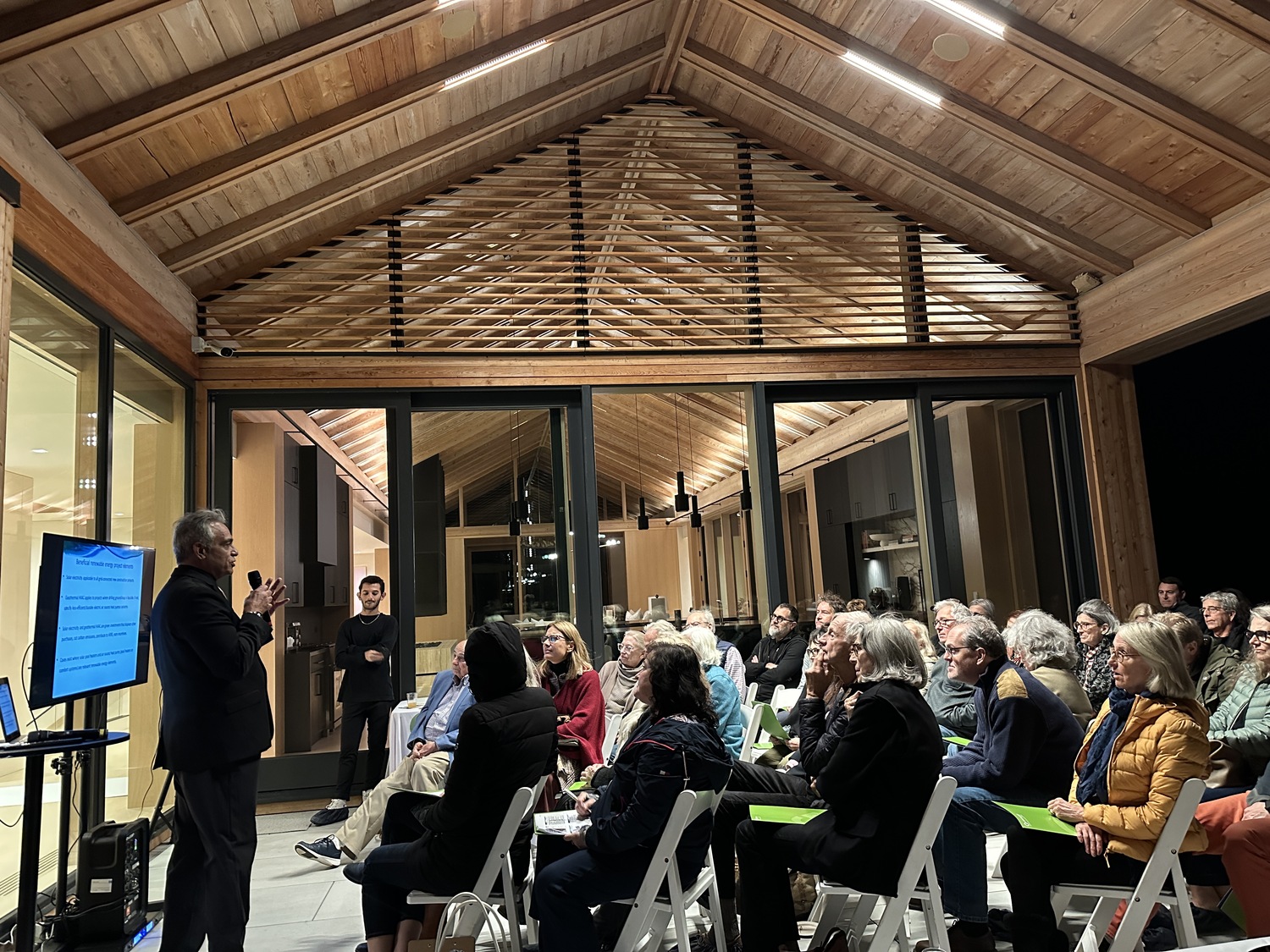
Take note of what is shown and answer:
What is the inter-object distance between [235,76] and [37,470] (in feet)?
7.39

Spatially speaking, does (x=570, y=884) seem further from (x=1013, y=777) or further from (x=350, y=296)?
(x=350, y=296)

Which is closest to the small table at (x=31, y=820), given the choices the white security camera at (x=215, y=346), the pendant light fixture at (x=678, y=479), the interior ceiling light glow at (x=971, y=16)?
the white security camera at (x=215, y=346)

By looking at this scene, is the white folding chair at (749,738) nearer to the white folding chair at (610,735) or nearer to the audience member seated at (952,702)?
the white folding chair at (610,735)

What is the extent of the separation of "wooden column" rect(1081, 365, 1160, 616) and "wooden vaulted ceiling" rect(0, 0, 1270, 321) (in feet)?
3.19

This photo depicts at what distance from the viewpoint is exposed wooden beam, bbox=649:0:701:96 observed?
286 inches

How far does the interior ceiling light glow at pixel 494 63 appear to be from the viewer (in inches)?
252

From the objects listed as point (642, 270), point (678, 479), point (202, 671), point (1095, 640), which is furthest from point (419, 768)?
point (678, 479)

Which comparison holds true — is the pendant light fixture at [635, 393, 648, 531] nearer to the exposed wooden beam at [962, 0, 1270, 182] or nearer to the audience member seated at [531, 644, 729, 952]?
the exposed wooden beam at [962, 0, 1270, 182]

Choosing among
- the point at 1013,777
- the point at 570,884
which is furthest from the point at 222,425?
the point at 1013,777

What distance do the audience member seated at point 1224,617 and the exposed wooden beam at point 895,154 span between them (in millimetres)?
3240

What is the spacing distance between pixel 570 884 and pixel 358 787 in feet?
15.8

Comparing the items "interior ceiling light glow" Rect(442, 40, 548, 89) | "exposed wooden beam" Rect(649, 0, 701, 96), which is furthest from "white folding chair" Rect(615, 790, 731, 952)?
"exposed wooden beam" Rect(649, 0, 701, 96)

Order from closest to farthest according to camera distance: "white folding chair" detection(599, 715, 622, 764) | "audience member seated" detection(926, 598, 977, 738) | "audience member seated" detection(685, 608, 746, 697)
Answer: "audience member seated" detection(926, 598, 977, 738) < "white folding chair" detection(599, 715, 622, 764) < "audience member seated" detection(685, 608, 746, 697)

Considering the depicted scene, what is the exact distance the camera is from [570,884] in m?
3.15
